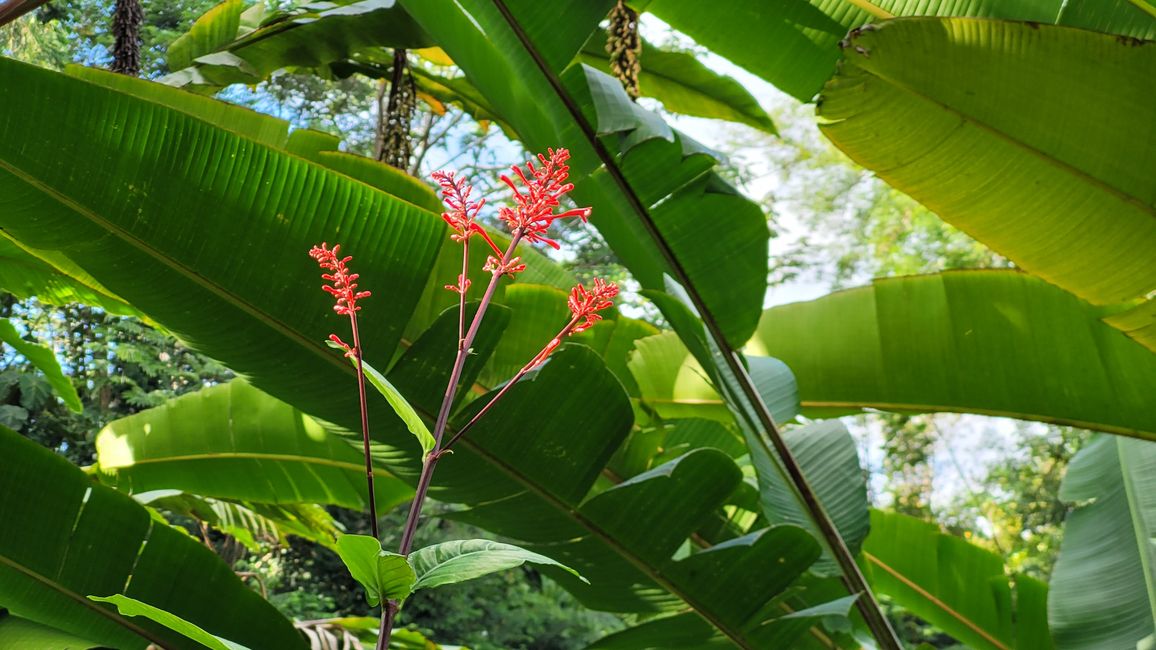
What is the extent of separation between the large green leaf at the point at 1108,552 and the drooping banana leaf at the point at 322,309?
47 centimetres

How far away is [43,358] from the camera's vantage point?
5.68 ft

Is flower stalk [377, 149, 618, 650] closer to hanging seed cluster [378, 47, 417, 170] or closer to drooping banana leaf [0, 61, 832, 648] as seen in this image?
drooping banana leaf [0, 61, 832, 648]

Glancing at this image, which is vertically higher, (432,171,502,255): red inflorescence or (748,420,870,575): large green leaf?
(432,171,502,255): red inflorescence

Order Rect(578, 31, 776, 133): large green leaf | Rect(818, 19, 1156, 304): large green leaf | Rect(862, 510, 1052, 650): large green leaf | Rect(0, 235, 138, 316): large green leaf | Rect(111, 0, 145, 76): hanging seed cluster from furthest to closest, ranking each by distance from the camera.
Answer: Rect(578, 31, 776, 133): large green leaf < Rect(111, 0, 145, 76): hanging seed cluster < Rect(0, 235, 138, 316): large green leaf < Rect(862, 510, 1052, 650): large green leaf < Rect(818, 19, 1156, 304): large green leaf

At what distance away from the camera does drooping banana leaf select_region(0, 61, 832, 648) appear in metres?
0.81

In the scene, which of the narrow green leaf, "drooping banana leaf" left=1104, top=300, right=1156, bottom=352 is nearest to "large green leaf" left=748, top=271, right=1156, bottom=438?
"drooping banana leaf" left=1104, top=300, right=1156, bottom=352

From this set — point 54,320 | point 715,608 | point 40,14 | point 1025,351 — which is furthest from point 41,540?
point 54,320

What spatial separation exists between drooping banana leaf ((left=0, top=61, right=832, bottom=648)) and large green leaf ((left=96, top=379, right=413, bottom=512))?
0.50m

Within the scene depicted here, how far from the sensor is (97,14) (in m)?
4.94

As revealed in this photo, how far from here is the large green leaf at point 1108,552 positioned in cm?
123

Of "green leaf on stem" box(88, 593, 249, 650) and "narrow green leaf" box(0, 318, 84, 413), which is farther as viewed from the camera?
"narrow green leaf" box(0, 318, 84, 413)

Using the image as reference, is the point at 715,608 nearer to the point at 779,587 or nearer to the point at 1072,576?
the point at 779,587

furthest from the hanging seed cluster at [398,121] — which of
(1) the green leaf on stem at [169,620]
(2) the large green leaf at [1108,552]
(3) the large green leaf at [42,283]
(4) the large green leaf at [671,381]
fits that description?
(1) the green leaf on stem at [169,620]

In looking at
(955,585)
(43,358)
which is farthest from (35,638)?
(955,585)
